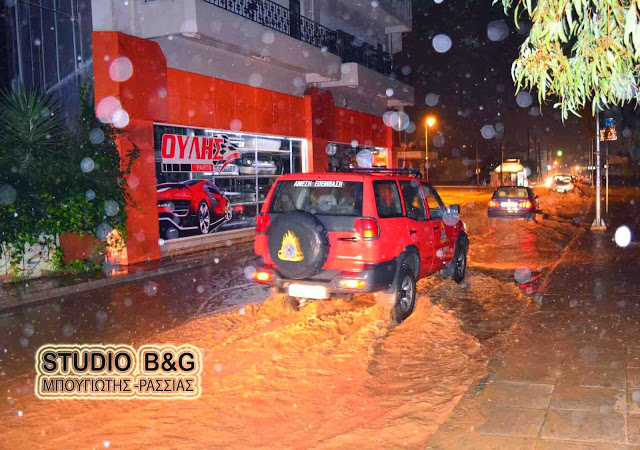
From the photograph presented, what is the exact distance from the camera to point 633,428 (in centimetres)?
454

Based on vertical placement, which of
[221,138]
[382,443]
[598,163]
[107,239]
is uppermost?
[221,138]

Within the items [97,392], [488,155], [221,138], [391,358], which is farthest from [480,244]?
[488,155]

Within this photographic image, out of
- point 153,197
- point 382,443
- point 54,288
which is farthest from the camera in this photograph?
point 153,197

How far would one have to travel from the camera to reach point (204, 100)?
1762cm

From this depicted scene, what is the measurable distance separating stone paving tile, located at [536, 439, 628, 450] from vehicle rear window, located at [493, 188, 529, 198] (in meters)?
19.6

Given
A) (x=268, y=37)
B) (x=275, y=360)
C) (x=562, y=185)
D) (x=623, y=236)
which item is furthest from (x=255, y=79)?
(x=562, y=185)

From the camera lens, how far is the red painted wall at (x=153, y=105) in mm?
14594

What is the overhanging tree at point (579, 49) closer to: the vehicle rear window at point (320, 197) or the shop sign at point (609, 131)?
the vehicle rear window at point (320, 197)

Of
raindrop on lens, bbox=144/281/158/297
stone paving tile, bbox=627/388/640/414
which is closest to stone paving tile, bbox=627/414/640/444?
stone paving tile, bbox=627/388/640/414

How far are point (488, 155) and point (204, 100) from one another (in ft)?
331

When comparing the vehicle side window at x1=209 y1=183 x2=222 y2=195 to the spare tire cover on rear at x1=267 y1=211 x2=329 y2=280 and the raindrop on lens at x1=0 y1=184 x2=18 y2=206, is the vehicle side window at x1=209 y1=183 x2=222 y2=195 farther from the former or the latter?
the spare tire cover on rear at x1=267 y1=211 x2=329 y2=280

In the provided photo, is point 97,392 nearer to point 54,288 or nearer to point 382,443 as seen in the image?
point 382,443

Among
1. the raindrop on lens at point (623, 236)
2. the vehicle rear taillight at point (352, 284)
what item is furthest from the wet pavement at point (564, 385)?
the raindrop on lens at point (623, 236)

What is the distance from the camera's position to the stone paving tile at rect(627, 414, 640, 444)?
4.35m
